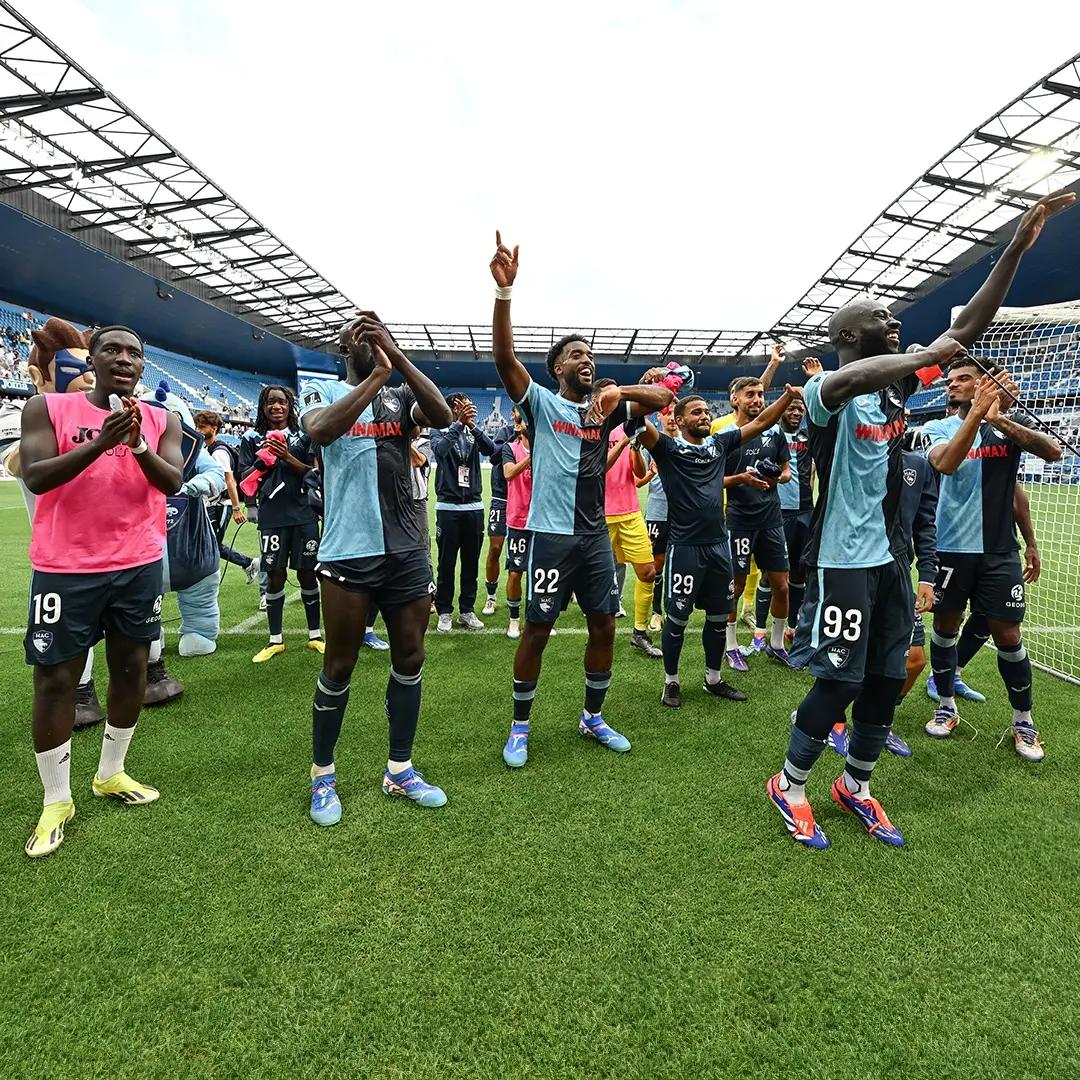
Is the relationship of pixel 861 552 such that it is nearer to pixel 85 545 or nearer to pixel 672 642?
Answer: pixel 672 642

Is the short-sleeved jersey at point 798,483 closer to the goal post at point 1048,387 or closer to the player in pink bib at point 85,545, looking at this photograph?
the goal post at point 1048,387

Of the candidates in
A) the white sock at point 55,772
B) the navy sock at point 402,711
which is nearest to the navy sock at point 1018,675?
the navy sock at point 402,711

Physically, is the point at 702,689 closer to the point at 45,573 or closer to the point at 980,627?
the point at 980,627

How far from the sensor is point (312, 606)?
18.7ft

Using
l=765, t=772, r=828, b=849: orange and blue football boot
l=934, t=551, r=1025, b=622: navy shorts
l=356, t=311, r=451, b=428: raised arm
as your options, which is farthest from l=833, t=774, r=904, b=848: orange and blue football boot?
l=356, t=311, r=451, b=428: raised arm

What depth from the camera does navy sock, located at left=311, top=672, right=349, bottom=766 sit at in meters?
2.90

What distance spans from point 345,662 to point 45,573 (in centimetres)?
136

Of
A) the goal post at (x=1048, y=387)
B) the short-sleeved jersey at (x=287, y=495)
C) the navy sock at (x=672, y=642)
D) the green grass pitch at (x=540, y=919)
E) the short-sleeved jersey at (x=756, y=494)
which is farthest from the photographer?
the short-sleeved jersey at (x=287, y=495)

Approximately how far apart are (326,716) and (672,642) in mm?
2449

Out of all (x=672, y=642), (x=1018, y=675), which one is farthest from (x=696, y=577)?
(x=1018, y=675)

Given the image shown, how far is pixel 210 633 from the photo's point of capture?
5.43 m

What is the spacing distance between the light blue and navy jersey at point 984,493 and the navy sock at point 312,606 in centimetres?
517

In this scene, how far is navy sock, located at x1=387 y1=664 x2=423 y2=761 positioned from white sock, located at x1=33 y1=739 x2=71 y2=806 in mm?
1471

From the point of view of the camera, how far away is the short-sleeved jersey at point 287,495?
17.7 ft
